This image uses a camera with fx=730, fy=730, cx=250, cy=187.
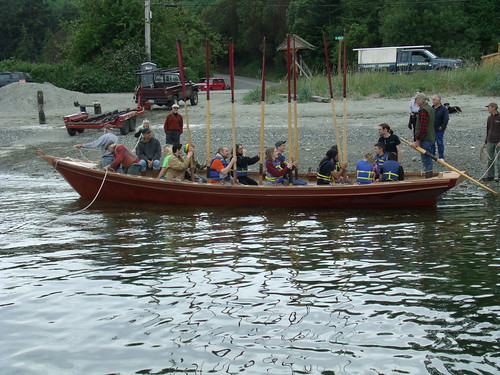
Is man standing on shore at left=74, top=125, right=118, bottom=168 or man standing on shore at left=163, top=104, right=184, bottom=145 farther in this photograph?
man standing on shore at left=163, top=104, right=184, bottom=145

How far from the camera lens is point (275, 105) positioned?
2867cm

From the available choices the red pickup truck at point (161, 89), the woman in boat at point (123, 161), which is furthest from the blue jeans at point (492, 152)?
the red pickup truck at point (161, 89)

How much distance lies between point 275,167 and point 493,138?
4774 mm

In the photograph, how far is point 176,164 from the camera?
1497cm

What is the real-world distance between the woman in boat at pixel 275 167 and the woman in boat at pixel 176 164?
1.61 meters

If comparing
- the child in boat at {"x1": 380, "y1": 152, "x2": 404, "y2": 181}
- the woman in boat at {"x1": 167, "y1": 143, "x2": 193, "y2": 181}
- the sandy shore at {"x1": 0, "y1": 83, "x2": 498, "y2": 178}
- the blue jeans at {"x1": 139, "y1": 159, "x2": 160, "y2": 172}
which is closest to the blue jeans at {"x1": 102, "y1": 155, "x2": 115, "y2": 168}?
the blue jeans at {"x1": 139, "y1": 159, "x2": 160, "y2": 172}

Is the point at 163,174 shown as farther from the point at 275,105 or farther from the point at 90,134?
the point at 275,105

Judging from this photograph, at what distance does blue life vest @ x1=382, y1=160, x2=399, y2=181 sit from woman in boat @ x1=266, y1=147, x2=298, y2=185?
1731mm

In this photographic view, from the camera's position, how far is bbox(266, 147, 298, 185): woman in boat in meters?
14.4

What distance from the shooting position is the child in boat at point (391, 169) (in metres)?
13.9

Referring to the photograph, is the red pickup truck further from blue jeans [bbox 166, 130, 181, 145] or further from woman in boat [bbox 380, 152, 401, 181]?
woman in boat [bbox 380, 152, 401, 181]

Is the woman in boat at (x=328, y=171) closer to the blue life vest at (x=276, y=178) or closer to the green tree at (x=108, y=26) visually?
the blue life vest at (x=276, y=178)

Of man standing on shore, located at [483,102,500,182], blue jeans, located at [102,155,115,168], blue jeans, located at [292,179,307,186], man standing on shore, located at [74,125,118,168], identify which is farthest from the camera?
blue jeans, located at [102,155,115,168]

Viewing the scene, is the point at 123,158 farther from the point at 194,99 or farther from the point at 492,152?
the point at 194,99
